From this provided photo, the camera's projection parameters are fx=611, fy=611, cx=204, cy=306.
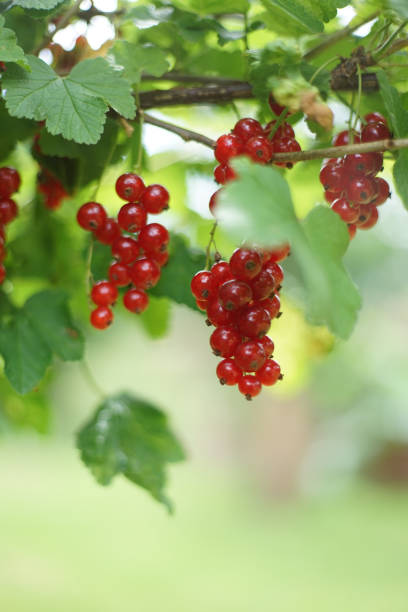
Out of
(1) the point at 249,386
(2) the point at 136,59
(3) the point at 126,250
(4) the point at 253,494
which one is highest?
(4) the point at 253,494

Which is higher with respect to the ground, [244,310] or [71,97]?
[71,97]

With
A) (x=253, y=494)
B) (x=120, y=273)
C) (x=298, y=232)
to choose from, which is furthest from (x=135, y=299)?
(x=253, y=494)

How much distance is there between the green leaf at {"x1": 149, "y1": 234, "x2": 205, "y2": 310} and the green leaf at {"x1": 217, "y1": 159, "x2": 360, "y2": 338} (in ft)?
0.74

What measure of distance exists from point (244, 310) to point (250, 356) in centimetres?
3

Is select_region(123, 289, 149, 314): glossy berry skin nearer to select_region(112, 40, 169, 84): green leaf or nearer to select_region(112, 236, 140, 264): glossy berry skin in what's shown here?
select_region(112, 236, 140, 264): glossy berry skin

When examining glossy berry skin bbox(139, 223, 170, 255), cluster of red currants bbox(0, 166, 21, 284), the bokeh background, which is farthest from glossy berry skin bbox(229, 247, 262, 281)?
the bokeh background

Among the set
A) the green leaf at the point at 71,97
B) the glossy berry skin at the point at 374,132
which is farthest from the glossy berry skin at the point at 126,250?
the glossy berry skin at the point at 374,132

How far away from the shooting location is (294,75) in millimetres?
447

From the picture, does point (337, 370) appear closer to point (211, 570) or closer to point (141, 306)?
point (211, 570)

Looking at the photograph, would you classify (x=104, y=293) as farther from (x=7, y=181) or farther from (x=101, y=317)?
(x=7, y=181)

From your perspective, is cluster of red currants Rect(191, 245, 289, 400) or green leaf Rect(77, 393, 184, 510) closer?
cluster of red currants Rect(191, 245, 289, 400)

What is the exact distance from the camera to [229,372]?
43 centimetres

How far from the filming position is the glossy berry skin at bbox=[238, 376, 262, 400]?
43 centimetres

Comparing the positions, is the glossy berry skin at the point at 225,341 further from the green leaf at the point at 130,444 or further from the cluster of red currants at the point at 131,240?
the green leaf at the point at 130,444
